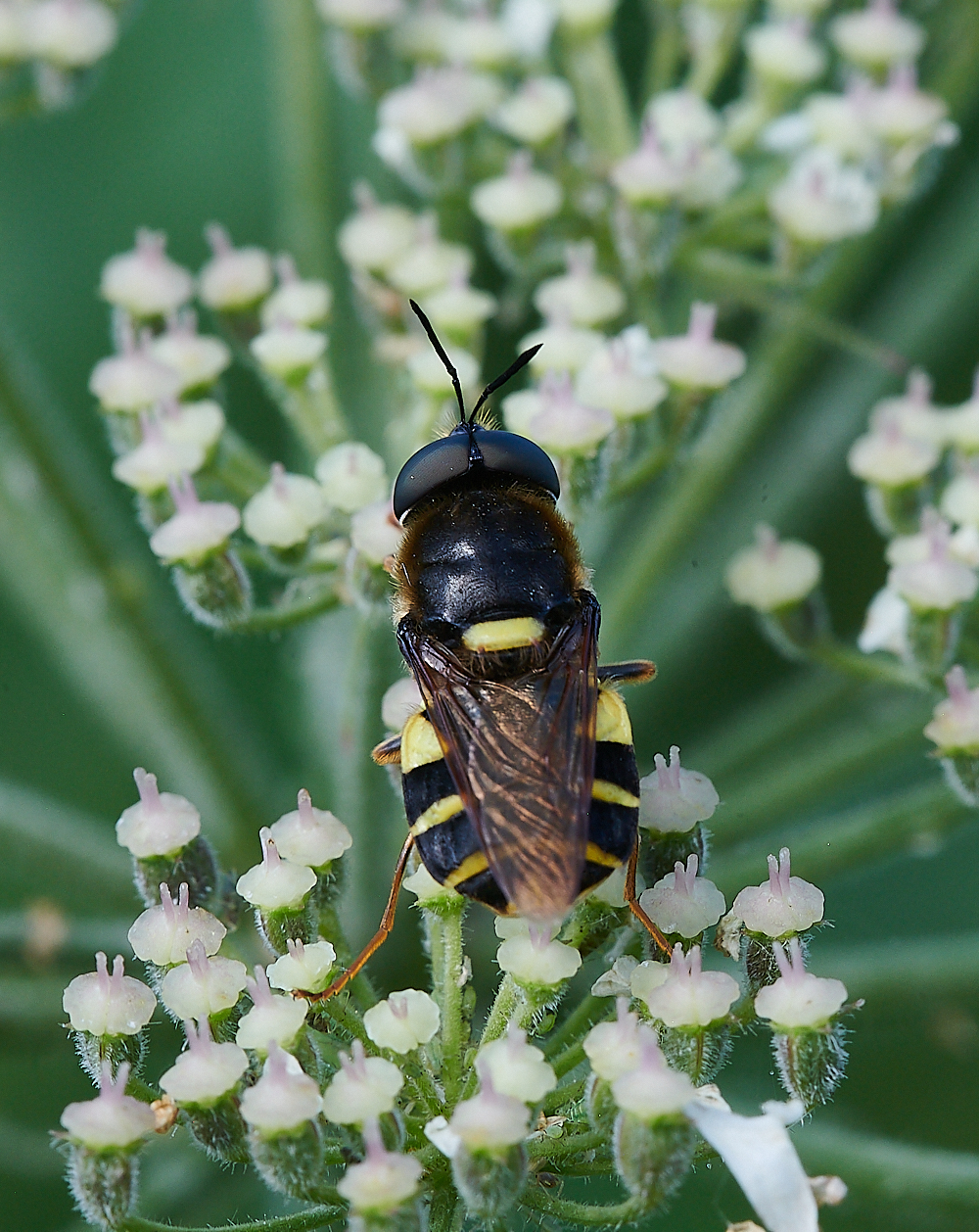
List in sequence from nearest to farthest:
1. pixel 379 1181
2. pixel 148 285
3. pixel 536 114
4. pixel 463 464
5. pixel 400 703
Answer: pixel 379 1181 < pixel 463 464 < pixel 400 703 < pixel 148 285 < pixel 536 114

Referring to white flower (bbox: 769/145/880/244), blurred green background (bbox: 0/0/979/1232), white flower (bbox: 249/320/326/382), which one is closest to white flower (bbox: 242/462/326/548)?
blurred green background (bbox: 0/0/979/1232)

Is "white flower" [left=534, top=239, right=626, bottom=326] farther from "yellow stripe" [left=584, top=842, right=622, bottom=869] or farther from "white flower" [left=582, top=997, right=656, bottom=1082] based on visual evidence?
"white flower" [left=582, top=997, right=656, bottom=1082]

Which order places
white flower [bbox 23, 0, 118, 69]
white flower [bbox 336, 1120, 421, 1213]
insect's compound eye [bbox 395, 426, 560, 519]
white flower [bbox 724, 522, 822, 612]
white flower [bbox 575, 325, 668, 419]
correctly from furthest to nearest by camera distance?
→ white flower [bbox 23, 0, 118, 69] < white flower [bbox 724, 522, 822, 612] < white flower [bbox 575, 325, 668, 419] < insect's compound eye [bbox 395, 426, 560, 519] < white flower [bbox 336, 1120, 421, 1213]

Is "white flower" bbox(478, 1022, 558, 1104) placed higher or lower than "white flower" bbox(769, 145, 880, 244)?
lower

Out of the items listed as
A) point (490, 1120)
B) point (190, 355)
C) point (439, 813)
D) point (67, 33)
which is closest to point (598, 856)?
point (439, 813)

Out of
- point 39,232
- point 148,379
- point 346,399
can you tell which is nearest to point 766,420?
point 346,399

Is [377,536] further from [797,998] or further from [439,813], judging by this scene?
[797,998]
